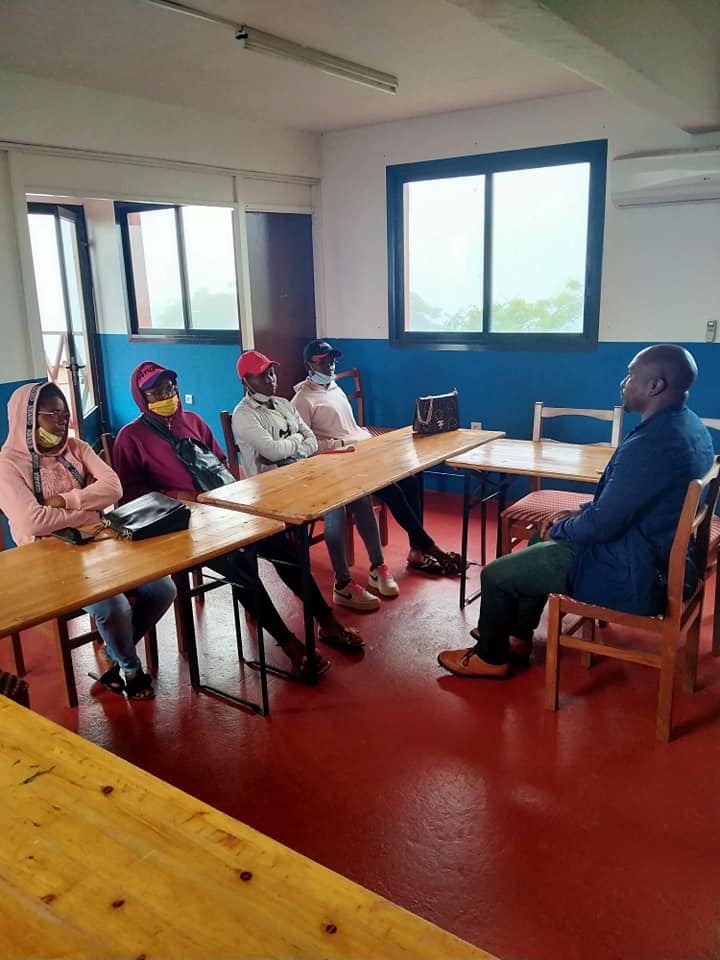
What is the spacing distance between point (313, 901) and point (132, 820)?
31 cm

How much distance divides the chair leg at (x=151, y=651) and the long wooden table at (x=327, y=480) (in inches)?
23.9

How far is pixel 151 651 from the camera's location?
3090 millimetres

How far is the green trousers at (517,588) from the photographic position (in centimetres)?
263

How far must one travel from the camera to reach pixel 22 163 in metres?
3.90

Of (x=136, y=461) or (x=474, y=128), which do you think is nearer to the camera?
(x=136, y=461)

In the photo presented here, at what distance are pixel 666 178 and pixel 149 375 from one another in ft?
9.95

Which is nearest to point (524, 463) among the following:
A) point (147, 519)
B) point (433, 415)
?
point (433, 415)

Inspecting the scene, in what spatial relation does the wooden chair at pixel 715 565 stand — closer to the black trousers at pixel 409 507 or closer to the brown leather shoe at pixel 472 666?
the brown leather shoe at pixel 472 666

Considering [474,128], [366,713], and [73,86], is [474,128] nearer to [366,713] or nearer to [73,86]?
[73,86]

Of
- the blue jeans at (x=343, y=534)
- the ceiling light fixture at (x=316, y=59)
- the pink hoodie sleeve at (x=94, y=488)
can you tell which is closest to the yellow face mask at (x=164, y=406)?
the pink hoodie sleeve at (x=94, y=488)

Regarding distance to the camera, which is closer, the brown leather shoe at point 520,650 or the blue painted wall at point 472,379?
the brown leather shoe at point 520,650

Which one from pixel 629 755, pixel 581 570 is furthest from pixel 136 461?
Answer: pixel 629 755

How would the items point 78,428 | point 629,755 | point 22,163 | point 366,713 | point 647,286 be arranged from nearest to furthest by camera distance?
point 629,755
point 366,713
point 22,163
point 647,286
point 78,428

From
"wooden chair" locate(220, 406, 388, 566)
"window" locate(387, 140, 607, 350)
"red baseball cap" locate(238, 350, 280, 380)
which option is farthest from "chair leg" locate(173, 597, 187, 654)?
"window" locate(387, 140, 607, 350)
